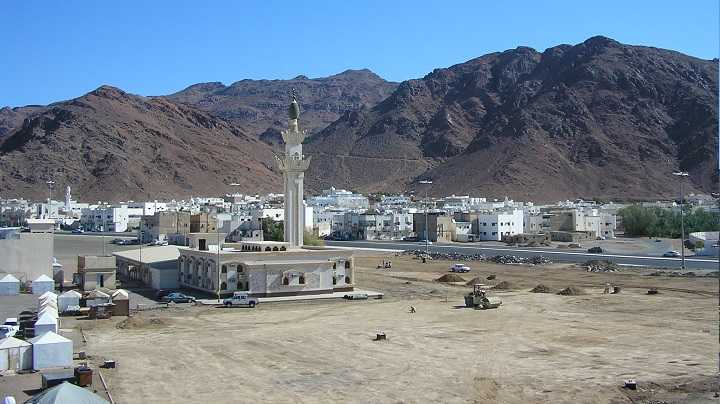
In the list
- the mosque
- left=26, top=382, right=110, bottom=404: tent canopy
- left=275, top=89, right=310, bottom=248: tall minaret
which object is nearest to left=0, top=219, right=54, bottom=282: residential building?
the mosque

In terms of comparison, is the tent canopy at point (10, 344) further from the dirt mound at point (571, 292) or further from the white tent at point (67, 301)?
the dirt mound at point (571, 292)

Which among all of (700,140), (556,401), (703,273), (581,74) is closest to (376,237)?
(703,273)

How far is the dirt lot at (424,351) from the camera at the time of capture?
67.5 ft

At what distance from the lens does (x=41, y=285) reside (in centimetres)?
4125

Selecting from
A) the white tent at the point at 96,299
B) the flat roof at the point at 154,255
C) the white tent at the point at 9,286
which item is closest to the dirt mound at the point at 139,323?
the white tent at the point at 96,299

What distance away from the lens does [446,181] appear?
173 m

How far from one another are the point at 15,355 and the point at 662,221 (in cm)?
8199

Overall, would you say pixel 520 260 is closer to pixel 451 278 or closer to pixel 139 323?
pixel 451 278

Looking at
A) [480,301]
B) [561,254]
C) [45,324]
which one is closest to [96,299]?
[45,324]

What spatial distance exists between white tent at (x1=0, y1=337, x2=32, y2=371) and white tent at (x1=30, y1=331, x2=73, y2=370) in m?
0.22

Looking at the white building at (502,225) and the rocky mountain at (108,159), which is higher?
the rocky mountain at (108,159)

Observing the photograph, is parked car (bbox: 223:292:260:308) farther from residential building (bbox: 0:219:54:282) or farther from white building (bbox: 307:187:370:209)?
white building (bbox: 307:187:370:209)

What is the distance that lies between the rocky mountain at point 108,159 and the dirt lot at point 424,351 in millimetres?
127494

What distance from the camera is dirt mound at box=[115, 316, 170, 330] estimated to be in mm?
30953
